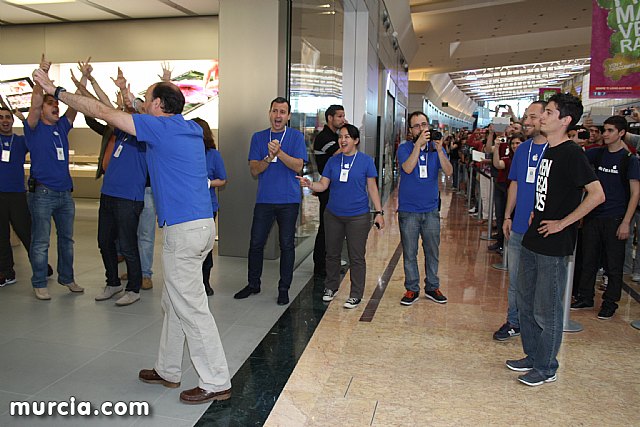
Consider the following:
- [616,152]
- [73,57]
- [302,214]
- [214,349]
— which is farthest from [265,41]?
[73,57]

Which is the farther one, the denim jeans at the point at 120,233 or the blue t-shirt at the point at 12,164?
the blue t-shirt at the point at 12,164

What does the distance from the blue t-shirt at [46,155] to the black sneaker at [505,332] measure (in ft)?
11.8

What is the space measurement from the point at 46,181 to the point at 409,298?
314 cm

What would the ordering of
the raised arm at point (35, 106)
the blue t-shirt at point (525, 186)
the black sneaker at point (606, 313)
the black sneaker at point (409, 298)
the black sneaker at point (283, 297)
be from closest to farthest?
the blue t-shirt at point (525, 186) → the raised arm at point (35, 106) → the black sneaker at point (606, 313) → the black sneaker at point (283, 297) → the black sneaker at point (409, 298)

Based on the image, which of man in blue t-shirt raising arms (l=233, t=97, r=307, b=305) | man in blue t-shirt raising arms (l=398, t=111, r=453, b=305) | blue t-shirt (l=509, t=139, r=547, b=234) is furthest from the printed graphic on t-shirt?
man in blue t-shirt raising arms (l=233, t=97, r=307, b=305)

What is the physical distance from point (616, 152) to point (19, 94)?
29.4 feet

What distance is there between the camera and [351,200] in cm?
449

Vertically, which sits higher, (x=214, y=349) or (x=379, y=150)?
(x=379, y=150)

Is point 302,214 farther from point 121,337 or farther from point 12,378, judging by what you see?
point 12,378

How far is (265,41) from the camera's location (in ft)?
19.7

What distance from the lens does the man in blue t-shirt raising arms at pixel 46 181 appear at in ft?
14.7

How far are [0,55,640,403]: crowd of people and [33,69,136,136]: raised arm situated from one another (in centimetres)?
1

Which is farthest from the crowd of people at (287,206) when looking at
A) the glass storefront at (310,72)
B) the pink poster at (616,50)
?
the glass storefront at (310,72)

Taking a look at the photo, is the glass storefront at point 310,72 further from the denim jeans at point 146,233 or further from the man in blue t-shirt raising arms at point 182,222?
the man in blue t-shirt raising arms at point 182,222
